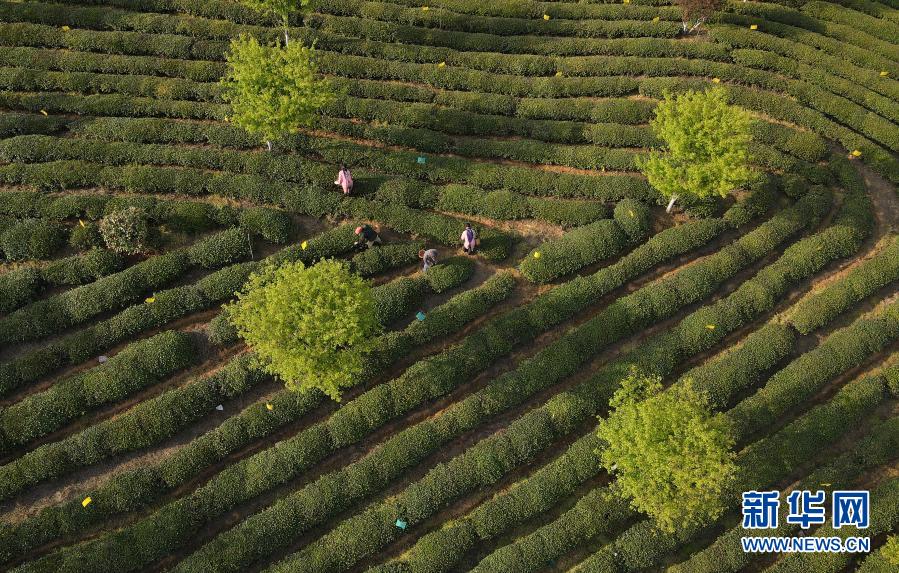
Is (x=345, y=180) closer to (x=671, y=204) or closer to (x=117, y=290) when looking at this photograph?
(x=117, y=290)

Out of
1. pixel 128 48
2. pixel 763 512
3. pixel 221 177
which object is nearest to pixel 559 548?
pixel 763 512

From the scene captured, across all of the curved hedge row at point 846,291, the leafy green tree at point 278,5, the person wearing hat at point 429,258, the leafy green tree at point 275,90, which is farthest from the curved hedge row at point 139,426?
the curved hedge row at point 846,291

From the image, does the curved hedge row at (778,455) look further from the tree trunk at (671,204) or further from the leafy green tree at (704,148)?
the tree trunk at (671,204)

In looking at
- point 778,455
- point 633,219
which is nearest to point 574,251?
point 633,219

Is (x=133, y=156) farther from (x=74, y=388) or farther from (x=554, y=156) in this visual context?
(x=554, y=156)

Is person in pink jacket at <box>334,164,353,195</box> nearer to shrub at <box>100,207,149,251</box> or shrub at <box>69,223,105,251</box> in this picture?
shrub at <box>100,207,149,251</box>

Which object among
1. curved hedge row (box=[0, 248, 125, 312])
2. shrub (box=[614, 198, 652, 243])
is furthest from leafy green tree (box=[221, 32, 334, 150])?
shrub (box=[614, 198, 652, 243])
